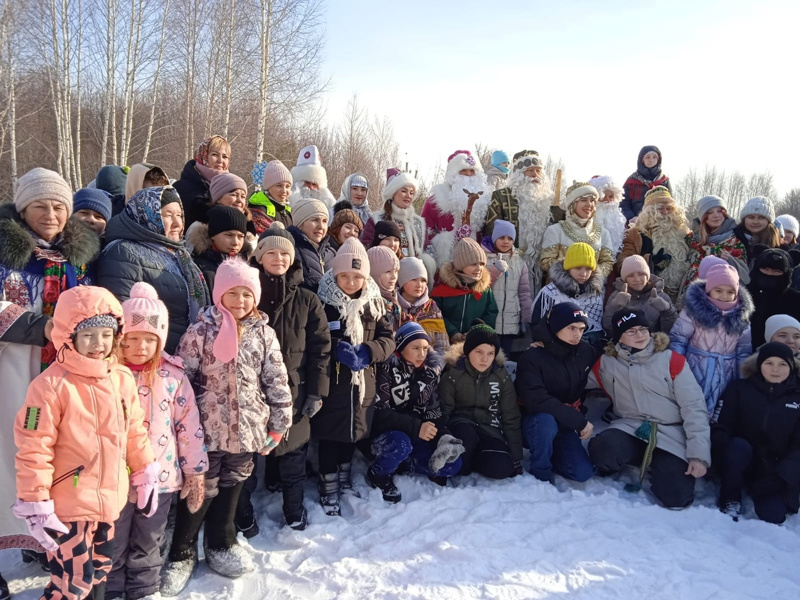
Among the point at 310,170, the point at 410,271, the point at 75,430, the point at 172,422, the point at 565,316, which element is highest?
the point at 310,170

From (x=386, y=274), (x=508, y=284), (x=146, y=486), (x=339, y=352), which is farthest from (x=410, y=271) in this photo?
(x=146, y=486)

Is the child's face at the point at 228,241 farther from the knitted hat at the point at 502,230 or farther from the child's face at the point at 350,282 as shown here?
the knitted hat at the point at 502,230

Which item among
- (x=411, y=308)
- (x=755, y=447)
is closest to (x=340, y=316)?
(x=411, y=308)

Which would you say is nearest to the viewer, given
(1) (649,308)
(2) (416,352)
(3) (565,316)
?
(2) (416,352)

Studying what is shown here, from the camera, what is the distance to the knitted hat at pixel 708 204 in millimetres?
5980

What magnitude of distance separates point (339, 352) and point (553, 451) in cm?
210

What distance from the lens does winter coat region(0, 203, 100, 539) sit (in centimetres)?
280

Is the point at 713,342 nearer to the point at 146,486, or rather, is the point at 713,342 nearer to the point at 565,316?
the point at 565,316

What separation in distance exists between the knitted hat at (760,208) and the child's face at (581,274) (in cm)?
215

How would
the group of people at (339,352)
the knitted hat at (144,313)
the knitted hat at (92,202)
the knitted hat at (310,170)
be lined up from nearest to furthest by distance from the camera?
the group of people at (339,352) < the knitted hat at (144,313) < the knitted hat at (92,202) < the knitted hat at (310,170)

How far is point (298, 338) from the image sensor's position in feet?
11.7

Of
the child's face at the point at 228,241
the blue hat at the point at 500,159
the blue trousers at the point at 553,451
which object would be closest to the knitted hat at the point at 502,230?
the blue trousers at the point at 553,451

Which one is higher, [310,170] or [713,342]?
[310,170]

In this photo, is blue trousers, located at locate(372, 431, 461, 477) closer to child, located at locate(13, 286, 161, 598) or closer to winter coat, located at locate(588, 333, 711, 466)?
winter coat, located at locate(588, 333, 711, 466)
